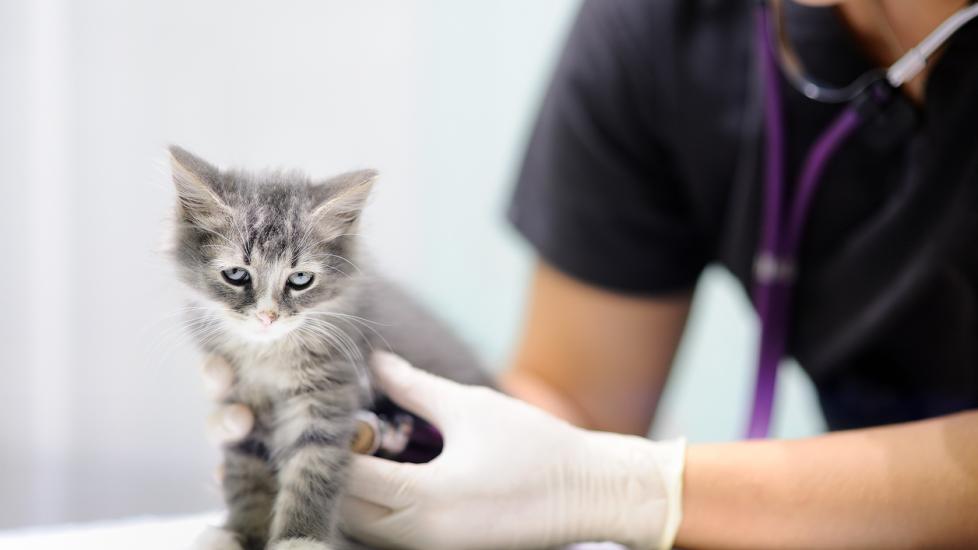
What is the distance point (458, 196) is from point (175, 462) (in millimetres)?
1114

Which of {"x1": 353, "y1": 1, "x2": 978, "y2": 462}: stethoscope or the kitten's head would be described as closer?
the kitten's head

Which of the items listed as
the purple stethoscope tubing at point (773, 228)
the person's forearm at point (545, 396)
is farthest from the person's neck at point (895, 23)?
the person's forearm at point (545, 396)

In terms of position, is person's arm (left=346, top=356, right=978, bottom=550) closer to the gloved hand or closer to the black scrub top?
the gloved hand

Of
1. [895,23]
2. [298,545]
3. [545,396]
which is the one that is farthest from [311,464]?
[895,23]

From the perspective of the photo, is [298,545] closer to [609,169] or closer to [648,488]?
[648,488]

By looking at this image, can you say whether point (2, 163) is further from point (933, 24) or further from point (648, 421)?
point (933, 24)

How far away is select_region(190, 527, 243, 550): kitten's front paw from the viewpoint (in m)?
0.92

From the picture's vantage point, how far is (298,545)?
0.88 m

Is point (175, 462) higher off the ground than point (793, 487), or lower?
lower

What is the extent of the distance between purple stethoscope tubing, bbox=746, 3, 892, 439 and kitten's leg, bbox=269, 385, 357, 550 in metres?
0.77

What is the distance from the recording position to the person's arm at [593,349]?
5.35 feet

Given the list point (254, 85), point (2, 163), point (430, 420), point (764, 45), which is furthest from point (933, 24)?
point (2, 163)

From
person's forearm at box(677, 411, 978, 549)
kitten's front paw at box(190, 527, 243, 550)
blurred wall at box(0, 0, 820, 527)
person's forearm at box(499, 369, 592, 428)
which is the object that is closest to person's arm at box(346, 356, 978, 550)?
person's forearm at box(677, 411, 978, 549)

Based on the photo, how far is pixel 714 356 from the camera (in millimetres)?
2568
